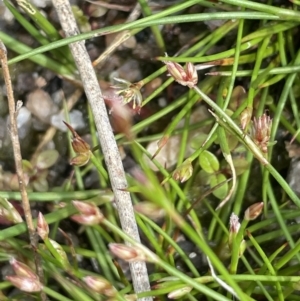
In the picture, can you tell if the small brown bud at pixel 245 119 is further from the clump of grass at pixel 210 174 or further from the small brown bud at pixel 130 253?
the small brown bud at pixel 130 253

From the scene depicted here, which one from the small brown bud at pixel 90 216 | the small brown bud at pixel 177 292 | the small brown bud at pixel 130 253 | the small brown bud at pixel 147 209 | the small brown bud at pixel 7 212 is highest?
the small brown bud at pixel 90 216

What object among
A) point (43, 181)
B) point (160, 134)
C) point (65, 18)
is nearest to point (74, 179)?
point (43, 181)

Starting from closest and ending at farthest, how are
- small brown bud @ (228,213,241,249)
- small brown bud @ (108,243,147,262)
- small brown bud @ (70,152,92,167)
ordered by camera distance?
1. small brown bud @ (108,243,147,262)
2. small brown bud @ (228,213,241,249)
3. small brown bud @ (70,152,92,167)

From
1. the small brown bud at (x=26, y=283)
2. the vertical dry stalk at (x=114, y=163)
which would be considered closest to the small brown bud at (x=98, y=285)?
the small brown bud at (x=26, y=283)

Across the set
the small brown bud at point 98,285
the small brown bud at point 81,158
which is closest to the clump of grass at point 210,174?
the small brown bud at point 81,158

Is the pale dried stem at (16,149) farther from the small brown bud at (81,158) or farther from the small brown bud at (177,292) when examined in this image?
the small brown bud at (177,292)

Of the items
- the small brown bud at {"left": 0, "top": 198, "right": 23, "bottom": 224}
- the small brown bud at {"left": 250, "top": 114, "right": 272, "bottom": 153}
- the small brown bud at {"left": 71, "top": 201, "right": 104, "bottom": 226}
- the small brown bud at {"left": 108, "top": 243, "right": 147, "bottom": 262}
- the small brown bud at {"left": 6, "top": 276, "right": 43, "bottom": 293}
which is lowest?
the small brown bud at {"left": 6, "top": 276, "right": 43, "bottom": 293}

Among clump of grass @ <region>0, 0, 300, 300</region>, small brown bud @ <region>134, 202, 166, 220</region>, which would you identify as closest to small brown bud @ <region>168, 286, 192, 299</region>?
clump of grass @ <region>0, 0, 300, 300</region>

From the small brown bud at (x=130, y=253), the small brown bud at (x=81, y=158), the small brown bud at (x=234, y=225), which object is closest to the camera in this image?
the small brown bud at (x=130, y=253)

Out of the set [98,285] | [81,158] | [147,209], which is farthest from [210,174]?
[98,285]

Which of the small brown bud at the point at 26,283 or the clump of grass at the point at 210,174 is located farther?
the clump of grass at the point at 210,174

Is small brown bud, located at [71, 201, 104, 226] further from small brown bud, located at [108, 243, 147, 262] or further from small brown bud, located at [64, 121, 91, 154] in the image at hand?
small brown bud, located at [64, 121, 91, 154]

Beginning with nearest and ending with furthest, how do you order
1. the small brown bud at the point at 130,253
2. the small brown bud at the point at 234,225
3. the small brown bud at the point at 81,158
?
the small brown bud at the point at 130,253 < the small brown bud at the point at 234,225 < the small brown bud at the point at 81,158

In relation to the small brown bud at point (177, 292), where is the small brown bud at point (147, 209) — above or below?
above
